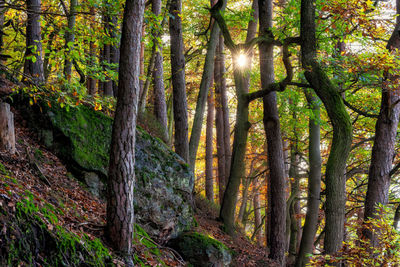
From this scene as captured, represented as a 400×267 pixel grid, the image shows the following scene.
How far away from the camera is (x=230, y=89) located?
2127 cm

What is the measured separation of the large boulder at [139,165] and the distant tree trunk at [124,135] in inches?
86.2

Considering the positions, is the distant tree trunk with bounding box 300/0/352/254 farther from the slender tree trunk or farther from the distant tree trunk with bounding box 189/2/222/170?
the distant tree trunk with bounding box 189/2/222/170

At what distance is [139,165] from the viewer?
820 cm

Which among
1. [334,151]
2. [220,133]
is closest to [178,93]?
[334,151]

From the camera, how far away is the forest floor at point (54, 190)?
15.7 ft

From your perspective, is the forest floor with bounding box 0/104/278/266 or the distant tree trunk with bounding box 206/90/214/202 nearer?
the forest floor with bounding box 0/104/278/266

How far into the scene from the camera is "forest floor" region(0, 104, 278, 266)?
479 centimetres

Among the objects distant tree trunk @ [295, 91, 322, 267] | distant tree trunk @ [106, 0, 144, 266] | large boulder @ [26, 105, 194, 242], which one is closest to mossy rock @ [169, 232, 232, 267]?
large boulder @ [26, 105, 194, 242]

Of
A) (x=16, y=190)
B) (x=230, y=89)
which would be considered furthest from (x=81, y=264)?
(x=230, y=89)

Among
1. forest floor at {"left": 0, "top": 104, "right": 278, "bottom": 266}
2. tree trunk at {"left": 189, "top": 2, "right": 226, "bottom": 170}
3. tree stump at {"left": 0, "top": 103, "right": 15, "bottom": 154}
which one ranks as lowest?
forest floor at {"left": 0, "top": 104, "right": 278, "bottom": 266}

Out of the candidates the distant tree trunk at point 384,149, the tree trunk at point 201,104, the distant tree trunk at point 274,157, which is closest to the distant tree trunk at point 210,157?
the tree trunk at point 201,104

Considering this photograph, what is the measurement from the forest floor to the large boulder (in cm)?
32

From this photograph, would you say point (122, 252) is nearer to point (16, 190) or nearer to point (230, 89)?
point (16, 190)

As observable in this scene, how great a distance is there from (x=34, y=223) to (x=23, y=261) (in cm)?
50
